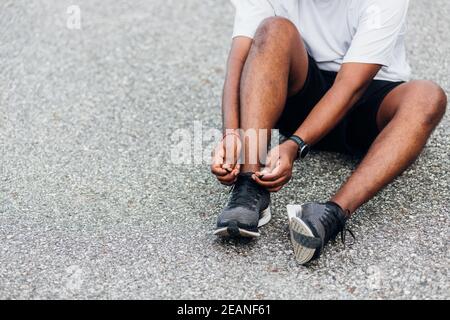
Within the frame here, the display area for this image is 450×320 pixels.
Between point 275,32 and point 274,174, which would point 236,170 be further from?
point 275,32

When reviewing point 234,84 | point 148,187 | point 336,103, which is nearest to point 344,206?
point 336,103

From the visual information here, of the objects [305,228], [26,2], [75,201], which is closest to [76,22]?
[26,2]

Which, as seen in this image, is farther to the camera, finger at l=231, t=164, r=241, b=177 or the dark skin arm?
the dark skin arm

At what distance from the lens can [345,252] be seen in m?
2.99

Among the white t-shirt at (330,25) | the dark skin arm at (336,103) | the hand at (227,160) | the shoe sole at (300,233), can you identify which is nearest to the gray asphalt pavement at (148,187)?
the shoe sole at (300,233)

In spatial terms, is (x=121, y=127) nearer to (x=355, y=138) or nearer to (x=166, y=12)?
(x=355, y=138)

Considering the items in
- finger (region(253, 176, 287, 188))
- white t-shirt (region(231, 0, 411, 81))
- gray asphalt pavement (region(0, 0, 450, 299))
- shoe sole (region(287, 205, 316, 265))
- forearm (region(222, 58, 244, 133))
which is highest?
white t-shirt (region(231, 0, 411, 81))

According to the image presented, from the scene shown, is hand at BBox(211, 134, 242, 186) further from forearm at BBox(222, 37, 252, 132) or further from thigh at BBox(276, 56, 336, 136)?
thigh at BBox(276, 56, 336, 136)

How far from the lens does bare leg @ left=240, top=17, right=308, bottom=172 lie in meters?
3.10

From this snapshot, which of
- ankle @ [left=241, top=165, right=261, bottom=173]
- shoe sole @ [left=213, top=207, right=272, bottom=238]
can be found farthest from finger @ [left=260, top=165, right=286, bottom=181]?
shoe sole @ [left=213, top=207, right=272, bottom=238]

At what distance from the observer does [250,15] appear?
340 centimetres

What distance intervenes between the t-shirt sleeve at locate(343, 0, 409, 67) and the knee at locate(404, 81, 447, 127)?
19 centimetres

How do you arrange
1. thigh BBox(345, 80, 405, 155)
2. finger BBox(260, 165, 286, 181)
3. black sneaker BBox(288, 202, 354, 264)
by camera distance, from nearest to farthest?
1. black sneaker BBox(288, 202, 354, 264)
2. finger BBox(260, 165, 286, 181)
3. thigh BBox(345, 80, 405, 155)

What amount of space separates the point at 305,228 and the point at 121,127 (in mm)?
1643
